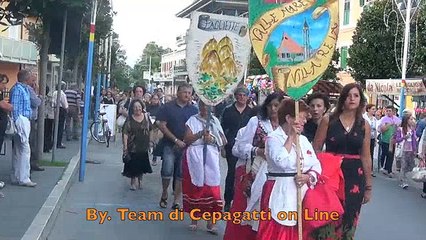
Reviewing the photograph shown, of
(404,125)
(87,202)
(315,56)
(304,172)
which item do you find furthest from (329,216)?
(404,125)

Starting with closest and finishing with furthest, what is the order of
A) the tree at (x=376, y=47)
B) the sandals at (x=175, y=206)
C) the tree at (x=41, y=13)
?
1. the sandals at (x=175, y=206)
2. the tree at (x=41, y=13)
3. the tree at (x=376, y=47)

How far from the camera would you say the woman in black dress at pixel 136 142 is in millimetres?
12586

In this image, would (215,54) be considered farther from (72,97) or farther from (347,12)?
(347,12)

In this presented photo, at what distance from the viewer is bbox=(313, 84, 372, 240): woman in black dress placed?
6.59 m

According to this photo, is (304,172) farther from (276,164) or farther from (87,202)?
(87,202)

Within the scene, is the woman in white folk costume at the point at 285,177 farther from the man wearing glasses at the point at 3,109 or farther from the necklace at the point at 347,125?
the man wearing glasses at the point at 3,109

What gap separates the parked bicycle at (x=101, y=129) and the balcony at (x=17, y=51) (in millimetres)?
13402

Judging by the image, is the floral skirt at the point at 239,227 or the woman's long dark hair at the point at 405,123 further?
the woman's long dark hair at the point at 405,123

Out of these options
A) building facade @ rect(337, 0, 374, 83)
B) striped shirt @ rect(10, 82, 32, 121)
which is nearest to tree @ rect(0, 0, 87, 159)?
striped shirt @ rect(10, 82, 32, 121)

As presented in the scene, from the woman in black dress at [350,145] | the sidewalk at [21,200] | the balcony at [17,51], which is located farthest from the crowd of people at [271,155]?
the balcony at [17,51]

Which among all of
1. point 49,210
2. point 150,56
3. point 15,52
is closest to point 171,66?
point 150,56

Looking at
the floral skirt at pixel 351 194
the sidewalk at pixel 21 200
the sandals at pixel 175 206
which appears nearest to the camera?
the floral skirt at pixel 351 194

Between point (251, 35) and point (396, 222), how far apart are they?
17.3ft

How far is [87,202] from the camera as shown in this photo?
1107 cm
